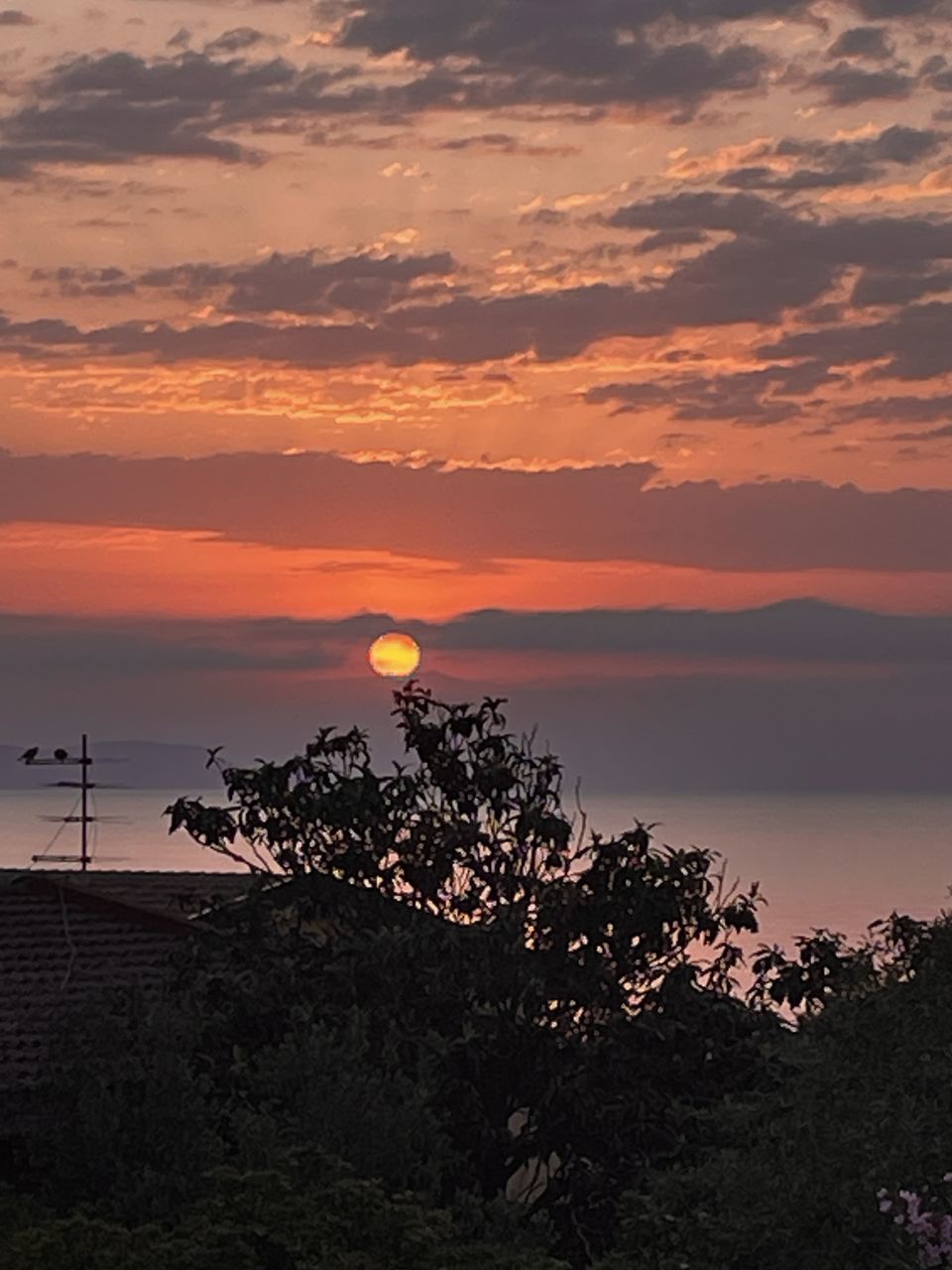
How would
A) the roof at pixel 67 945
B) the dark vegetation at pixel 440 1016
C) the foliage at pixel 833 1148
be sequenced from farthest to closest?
the roof at pixel 67 945, the dark vegetation at pixel 440 1016, the foliage at pixel 833 1148

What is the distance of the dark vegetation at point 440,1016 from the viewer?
24438 millimetres

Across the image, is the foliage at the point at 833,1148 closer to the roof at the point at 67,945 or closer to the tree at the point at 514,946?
the tree at the point at 514,946

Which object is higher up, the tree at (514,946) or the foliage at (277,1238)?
the tree at (514,946)

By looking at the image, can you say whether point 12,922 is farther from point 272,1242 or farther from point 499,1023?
point 272,1242

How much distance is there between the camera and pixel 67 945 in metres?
31.5

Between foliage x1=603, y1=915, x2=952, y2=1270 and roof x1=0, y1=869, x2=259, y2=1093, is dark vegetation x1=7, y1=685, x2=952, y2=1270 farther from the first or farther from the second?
roof x1=0, y1=869, x2=259, y2=1093

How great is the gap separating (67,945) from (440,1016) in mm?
7335

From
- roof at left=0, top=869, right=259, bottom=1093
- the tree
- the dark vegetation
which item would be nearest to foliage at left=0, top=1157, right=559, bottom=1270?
the dark vegetation

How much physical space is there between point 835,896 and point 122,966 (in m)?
150

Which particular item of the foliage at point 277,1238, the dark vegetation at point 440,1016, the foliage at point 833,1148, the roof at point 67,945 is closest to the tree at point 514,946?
the dark vegetation at point 440,1016

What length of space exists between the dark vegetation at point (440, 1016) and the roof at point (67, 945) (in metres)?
1.60

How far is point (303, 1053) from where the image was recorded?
24.7 metres

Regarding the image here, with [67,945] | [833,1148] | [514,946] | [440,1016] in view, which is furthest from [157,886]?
[833,1148]

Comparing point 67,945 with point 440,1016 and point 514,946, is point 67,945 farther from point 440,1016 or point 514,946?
point 514,946
